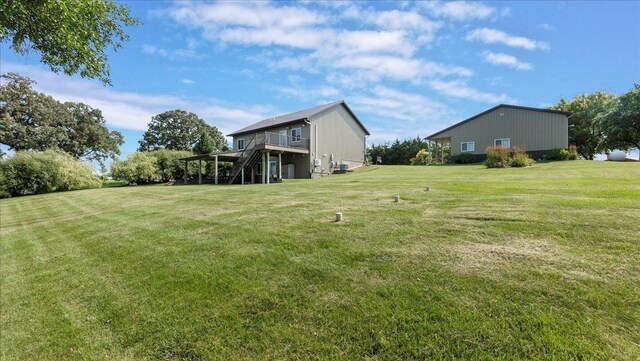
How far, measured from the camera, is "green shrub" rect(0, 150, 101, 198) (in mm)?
25203

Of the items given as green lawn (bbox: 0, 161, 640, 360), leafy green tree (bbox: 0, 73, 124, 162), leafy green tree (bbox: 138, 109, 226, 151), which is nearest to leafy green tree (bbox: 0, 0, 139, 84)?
green lawn (bbox: 0, 161, 640, 360)

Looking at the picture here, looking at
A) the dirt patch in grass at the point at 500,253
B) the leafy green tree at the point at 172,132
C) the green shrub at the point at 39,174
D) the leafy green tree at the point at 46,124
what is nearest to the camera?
the dirt patch in grass at the point at 500,253

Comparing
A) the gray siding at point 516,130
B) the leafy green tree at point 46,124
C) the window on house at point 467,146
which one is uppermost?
the leafy green tree at point 46,124

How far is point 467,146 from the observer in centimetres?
2744

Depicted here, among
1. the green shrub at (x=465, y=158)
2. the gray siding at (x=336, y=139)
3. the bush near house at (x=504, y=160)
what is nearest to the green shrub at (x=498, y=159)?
the bush near house at (x=504, y=160)

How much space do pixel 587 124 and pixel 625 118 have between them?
27.9 feet

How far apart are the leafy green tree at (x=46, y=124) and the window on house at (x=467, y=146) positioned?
4902 centimetres

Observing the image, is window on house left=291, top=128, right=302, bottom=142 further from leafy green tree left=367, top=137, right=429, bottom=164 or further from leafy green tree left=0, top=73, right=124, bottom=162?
leafy green tree left=0, top=73, right=124, bottom=162

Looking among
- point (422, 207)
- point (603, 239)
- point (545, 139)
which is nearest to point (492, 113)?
point (545, 139)

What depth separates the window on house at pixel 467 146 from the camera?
2703 cm

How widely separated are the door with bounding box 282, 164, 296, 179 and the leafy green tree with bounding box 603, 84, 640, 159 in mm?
27336

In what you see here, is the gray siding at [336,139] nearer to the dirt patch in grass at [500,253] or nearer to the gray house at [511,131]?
the gray house at [511,131]

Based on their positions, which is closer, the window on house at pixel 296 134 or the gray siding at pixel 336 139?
the gray siding at pixel 336 139

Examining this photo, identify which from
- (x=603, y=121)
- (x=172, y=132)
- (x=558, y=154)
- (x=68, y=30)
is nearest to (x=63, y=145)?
(x=172, y=132)
